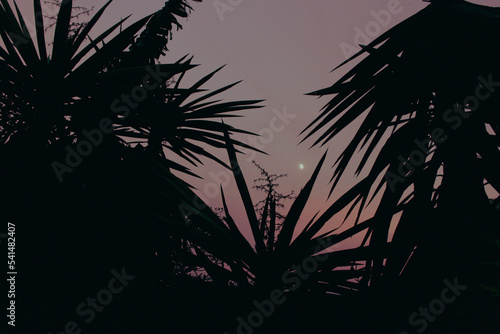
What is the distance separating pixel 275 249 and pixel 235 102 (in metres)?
2.64

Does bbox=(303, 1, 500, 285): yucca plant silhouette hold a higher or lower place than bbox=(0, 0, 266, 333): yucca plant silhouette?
lower

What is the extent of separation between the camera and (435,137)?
249 cm

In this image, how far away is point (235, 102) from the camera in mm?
4566

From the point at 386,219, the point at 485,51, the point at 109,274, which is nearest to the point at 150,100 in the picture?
the point at 109,274

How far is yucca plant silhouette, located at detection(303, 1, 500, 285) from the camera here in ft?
7.77

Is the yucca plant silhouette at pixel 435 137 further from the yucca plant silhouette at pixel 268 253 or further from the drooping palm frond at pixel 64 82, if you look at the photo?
the drooping palm frond at pixel 64 82

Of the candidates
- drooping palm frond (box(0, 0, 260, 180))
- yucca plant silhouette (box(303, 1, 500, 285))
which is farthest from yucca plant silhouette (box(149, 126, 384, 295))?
drooping palm frond (box(0, 0, 260, 180))

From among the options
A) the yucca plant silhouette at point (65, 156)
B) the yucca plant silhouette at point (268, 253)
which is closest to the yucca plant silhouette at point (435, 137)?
the yucca plant silhouette at point (268, 253)

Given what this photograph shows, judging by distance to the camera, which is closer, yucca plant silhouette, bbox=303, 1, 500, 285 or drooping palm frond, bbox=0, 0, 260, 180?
yucca plant silhouette, bbox=303, 1, 500, 285

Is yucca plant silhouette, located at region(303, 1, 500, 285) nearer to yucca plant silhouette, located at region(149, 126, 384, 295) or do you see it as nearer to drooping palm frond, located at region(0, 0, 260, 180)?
yucca plant silhouette, located at region(149, 126, 384, 295)

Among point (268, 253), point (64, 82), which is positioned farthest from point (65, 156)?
point (268, 253)

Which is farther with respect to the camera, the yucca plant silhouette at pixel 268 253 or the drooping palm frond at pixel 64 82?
the drooping palm frond at pixel 64 82

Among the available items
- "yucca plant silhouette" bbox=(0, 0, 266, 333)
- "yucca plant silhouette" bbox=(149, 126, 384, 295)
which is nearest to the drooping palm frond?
"yucca plant silhouette" bbox=(0, 0, 266, 333)

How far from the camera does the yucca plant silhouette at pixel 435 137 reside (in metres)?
2.37
